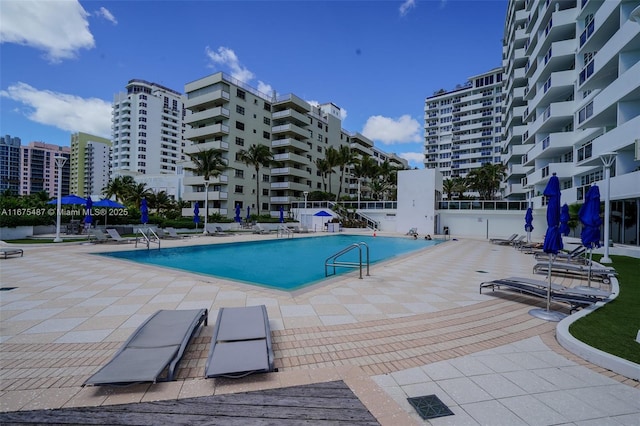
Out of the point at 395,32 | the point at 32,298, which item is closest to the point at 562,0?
the point at 395,32

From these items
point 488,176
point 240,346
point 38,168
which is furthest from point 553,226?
point 38,168

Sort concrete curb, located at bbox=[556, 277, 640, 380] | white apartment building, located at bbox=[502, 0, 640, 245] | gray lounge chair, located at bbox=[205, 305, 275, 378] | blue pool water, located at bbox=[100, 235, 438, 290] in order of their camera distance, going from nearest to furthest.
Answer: gray lounge chair, located at bbox=[205, 305, 275, 378]
concrete curb, located at bbox=[556, 277, 640, 380]
blue pool water, located at bbox=[100, 235, 438, 290]
white apartment building, located at bbox=[502, 0, 640, 245]

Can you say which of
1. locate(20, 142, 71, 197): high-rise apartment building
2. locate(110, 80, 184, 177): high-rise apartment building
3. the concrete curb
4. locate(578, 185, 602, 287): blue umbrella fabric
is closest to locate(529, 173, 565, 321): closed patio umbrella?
the concrete curb

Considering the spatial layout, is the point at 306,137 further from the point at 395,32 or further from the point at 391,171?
the point at 395,32

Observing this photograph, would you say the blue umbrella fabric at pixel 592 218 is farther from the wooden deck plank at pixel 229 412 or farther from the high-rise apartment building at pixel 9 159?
the high-rise apartment building at pixel 9 159

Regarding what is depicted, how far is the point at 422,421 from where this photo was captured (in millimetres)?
2785

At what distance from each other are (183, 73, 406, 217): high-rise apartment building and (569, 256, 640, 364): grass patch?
42.8 meters

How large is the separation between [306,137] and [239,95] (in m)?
14.2

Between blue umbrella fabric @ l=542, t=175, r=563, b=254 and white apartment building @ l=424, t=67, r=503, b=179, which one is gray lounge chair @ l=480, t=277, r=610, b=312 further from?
white apartment building @ l=424, t=67, r=503, b=179

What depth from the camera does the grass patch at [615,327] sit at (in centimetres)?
425

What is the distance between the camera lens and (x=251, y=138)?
48531 millimetres

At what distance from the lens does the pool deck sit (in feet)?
10.1

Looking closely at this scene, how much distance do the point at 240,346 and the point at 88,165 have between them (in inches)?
5038

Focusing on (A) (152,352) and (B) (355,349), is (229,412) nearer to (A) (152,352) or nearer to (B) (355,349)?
(A) (152,352)
